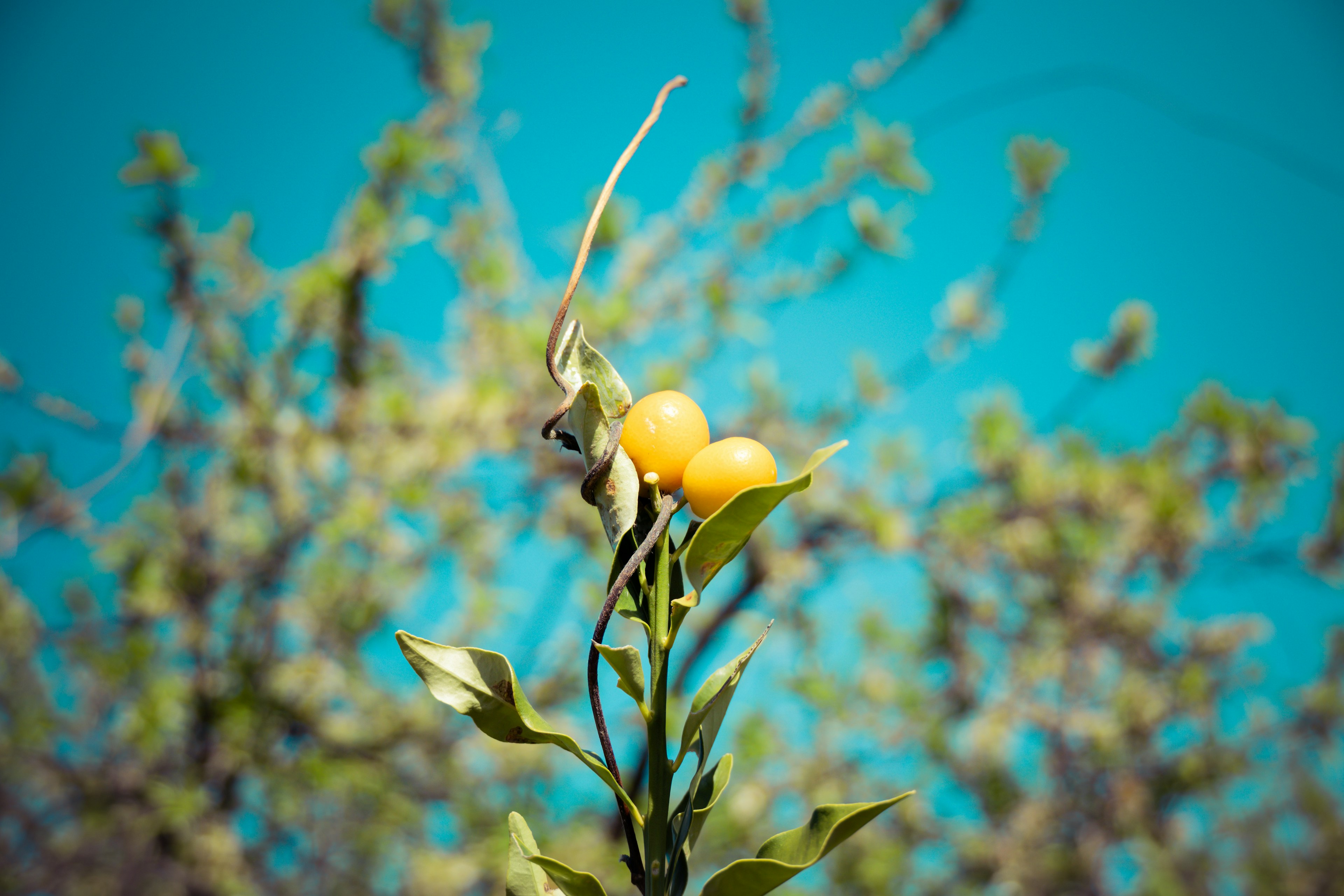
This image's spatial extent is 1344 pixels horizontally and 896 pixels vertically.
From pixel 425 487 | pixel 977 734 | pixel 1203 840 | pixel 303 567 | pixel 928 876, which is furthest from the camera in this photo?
pixel 1203 840

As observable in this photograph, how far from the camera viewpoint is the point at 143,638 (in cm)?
198

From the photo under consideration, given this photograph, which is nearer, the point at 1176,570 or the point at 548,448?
the point at 548,448

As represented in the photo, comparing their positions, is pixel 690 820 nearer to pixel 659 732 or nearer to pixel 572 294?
pixel 659 732

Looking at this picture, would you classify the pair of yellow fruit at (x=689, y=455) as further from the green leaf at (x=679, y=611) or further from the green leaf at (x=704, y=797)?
the green leaf at (x=704, y=797)

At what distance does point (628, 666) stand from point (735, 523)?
9 centimetres

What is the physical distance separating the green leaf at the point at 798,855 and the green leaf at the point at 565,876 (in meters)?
0.06

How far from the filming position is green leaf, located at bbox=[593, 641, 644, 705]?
36cm

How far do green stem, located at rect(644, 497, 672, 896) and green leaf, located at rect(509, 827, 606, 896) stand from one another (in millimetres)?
30

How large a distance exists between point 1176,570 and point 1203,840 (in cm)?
182

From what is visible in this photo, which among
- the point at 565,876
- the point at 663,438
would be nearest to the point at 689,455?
the point at 663,438

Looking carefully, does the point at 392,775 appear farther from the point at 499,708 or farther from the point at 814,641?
the point at 499,708

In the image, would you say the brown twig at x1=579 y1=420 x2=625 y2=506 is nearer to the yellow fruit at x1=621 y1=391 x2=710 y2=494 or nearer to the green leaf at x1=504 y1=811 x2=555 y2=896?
the yellow fruit at x1=621 y1=391 x2=710 y2=494

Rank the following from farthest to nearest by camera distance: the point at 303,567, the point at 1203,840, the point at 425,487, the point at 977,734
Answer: the point at 1203,840
the point at 977,734
the point at 303,567
the point at 425,487

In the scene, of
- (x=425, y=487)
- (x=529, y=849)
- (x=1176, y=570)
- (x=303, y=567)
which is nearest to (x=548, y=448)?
(x=425, y=487)
